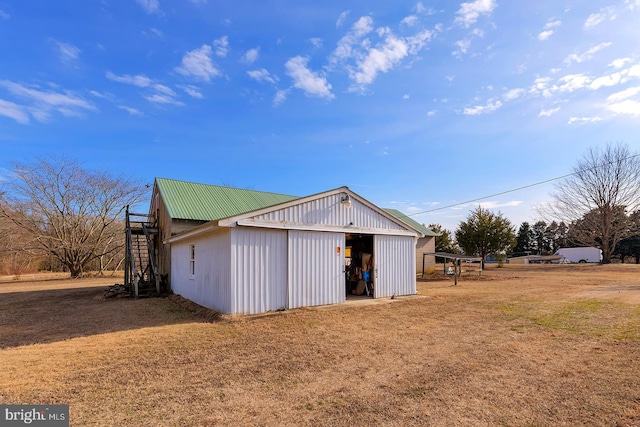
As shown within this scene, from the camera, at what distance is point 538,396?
434 cm

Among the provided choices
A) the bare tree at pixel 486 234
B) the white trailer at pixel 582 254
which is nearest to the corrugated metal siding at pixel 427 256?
the bare tree at pixel 486 234

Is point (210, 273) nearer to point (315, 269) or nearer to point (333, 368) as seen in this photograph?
point (315, 269)

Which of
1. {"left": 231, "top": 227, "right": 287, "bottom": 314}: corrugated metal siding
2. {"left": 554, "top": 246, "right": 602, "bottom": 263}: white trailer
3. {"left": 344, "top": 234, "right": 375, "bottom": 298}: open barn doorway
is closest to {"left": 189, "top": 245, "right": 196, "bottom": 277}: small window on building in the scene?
Result: {"left": 231, "top": 227, "right": 287, "bottom": 314}: corrugated metal siding

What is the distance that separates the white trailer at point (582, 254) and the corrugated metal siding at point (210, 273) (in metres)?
57.5

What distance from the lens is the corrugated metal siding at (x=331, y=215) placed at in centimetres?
1027

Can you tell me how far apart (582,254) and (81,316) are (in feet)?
211

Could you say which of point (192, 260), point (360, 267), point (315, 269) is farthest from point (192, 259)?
point (360, 267)

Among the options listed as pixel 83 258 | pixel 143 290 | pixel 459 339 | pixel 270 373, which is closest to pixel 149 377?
pixel 270 373

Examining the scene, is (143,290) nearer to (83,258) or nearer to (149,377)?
(149,377)

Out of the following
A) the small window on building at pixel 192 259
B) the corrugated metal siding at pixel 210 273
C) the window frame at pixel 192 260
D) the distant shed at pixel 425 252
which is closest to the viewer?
the corrugated metal siding at pixel 210 273

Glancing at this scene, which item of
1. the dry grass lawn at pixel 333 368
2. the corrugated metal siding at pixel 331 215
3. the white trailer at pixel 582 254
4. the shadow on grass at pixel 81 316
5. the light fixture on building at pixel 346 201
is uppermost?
the light fixture on building at pixel 346 201

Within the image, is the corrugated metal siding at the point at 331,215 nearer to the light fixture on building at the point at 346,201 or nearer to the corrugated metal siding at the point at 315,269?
the light fixture on building at the point at 346,201

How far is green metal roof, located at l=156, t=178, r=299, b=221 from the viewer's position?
55.6ft

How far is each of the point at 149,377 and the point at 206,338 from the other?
2301 millimetres
